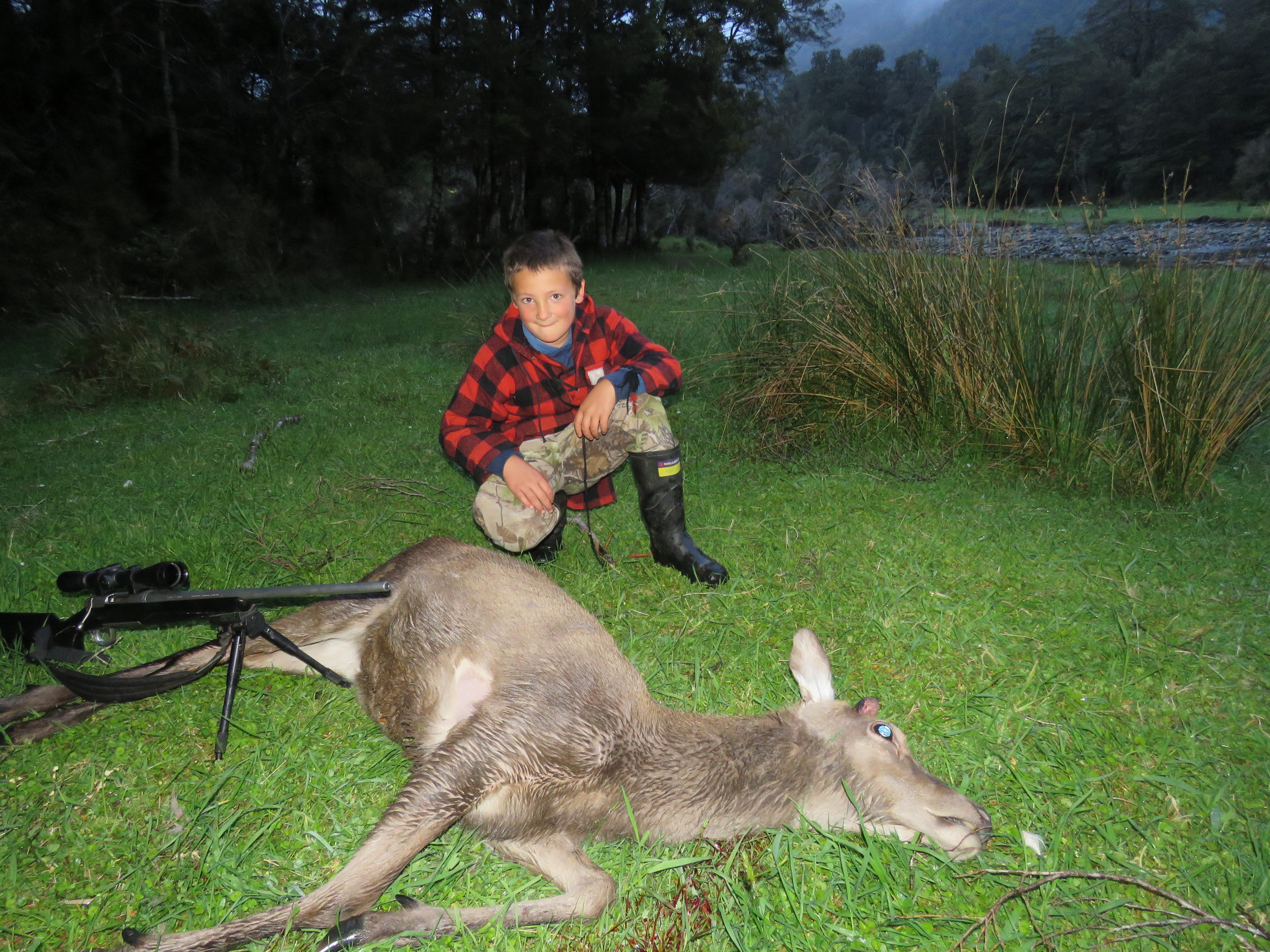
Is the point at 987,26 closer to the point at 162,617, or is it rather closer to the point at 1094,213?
the point at 1094,213

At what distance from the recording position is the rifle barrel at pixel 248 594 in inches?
90.5

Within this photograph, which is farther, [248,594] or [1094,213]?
[1094,213]

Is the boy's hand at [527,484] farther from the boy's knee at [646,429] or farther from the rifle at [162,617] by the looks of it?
the rifle at [162,617]

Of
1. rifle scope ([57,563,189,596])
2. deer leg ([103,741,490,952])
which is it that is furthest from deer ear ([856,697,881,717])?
rifle scope ([57,563,189,596])

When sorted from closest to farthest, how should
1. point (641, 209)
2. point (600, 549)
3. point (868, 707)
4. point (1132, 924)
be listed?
point (1132, 924), point (868, 707), point (600, 549), point (641, 209)

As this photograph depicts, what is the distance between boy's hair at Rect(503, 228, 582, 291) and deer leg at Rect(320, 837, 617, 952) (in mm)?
2308

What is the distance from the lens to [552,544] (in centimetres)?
377

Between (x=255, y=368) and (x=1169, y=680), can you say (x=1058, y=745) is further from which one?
(x=255, y=368)

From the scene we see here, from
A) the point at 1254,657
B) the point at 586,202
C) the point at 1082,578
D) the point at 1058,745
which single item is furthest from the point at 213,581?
the point at 586,202

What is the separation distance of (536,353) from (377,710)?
5.89 ft

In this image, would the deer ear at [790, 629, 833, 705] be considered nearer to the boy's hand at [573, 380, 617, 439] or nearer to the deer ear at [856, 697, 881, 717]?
the deer ear at [856, 697, 881, 717]

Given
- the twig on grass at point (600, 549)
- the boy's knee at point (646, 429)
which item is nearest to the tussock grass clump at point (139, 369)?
the twig on grass at point (600, 549)

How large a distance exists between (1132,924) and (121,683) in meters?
2.86

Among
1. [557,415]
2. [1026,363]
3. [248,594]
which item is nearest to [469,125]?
[557,415]
